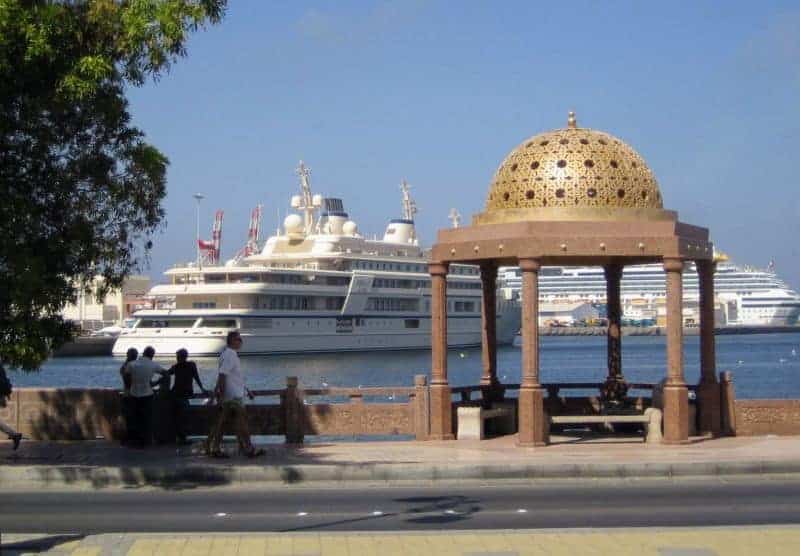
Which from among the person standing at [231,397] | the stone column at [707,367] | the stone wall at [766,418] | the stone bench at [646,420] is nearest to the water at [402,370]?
the stone column at [707,367]

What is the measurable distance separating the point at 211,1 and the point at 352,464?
5.53 meters

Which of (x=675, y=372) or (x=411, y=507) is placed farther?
(x=675, y=372)

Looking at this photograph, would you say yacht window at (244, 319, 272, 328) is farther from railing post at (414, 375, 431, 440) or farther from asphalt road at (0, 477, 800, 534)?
asphalt road at (0, 477, 800, 534)

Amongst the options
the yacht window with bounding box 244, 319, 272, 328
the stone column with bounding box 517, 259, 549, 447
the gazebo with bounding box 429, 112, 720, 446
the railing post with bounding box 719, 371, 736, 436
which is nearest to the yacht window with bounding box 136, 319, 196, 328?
the yacht window with bounding box 244, 319, 272, 328

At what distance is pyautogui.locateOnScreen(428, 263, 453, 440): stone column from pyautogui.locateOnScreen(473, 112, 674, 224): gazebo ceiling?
1.26 meters

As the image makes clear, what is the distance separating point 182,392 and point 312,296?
248 ft

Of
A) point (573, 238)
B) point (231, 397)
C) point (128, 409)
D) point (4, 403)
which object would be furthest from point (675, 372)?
point (4, 403)

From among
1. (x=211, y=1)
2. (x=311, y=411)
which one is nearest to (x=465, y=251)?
(x=311, y=411)

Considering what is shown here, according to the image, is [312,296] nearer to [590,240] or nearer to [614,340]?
[614,340]

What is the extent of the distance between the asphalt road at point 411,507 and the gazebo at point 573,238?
2902 millimetres

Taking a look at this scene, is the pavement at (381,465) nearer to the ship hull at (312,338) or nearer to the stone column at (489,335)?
the stone column at (489,335)

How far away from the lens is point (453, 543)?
883 centimetres

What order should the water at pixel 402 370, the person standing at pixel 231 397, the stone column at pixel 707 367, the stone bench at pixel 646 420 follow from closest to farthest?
the person standing at pixel 231 397 < the stone bench at pixel 646 420 < the stone column at pixel 707 367 < the water at pixel 402 370

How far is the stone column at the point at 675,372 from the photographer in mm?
15859
